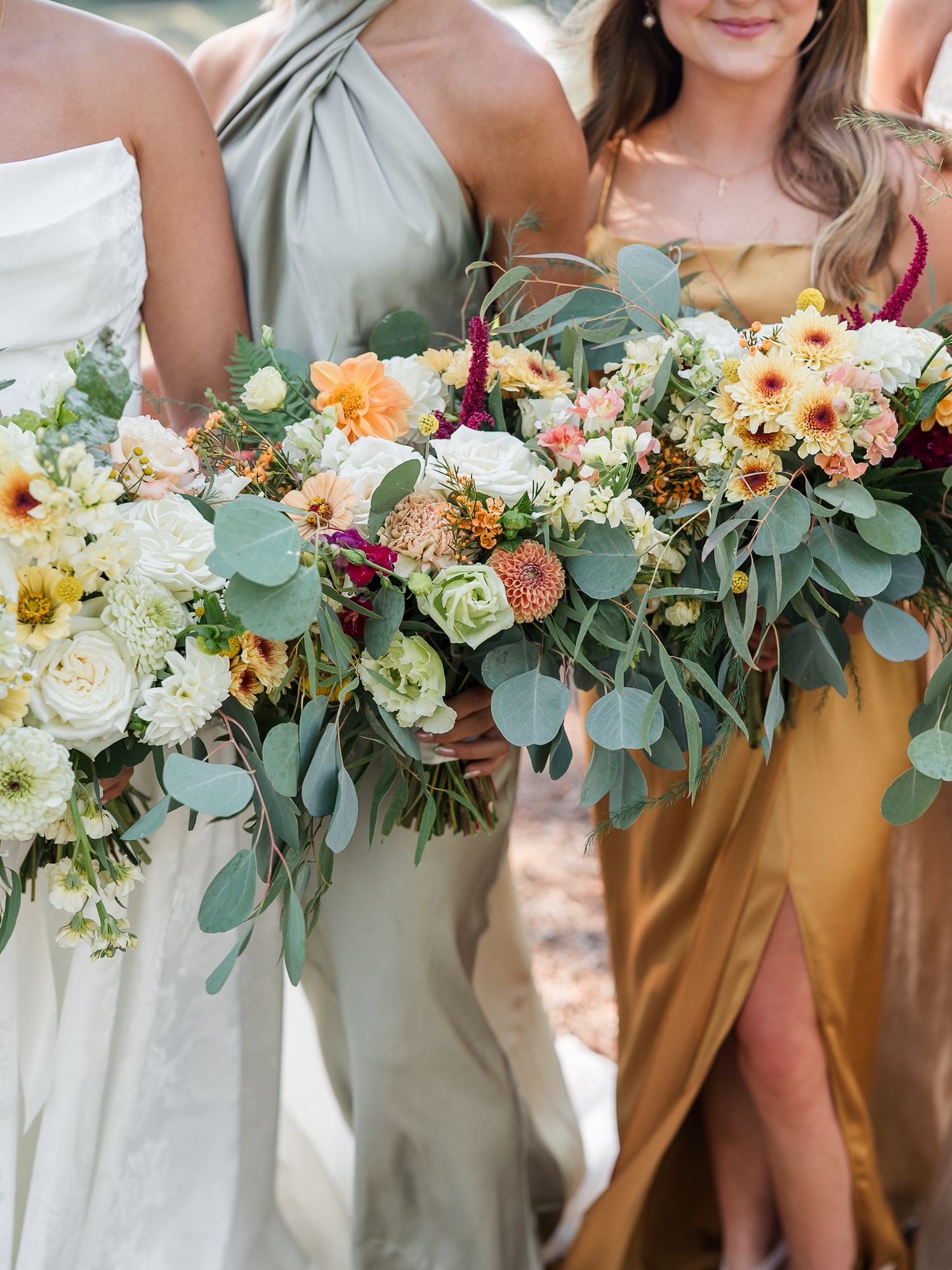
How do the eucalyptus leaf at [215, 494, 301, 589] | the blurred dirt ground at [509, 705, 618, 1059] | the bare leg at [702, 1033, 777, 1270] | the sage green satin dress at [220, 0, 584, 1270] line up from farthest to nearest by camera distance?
the blurred dirt ground at [509, 705, 618, 1059] < the bare leg at [702, 1033, 777, 1270] < the sage green satin dress at [220, 0, 584, 1270] < the eucalyptus leaf at [215, 494, 301, 589]

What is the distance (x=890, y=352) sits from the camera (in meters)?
1.28

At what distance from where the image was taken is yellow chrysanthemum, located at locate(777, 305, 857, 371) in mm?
1265

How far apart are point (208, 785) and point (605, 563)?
19.7 inches

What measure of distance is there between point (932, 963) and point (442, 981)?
3.36ft

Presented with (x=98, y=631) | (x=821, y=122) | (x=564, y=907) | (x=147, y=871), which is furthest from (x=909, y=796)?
(x=564, y=907)

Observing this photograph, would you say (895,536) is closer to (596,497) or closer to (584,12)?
(596,497)

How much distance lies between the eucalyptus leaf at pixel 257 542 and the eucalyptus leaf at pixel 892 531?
2.16 feet

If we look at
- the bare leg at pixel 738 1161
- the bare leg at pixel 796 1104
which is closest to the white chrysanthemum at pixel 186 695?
the bare leg at pixel 796 1104

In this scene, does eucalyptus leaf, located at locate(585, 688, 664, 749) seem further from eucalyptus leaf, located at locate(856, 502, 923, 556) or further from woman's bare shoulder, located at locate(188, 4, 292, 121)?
woman's bare shoulder, located at locate(188, 4, 292, 121)

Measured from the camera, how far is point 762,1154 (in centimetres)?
212

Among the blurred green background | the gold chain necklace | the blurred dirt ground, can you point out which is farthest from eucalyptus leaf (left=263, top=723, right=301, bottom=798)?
the blurred green background

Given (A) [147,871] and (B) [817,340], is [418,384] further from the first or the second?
(A) [147,871]

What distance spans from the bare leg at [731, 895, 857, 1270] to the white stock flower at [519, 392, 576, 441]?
37.4 inches

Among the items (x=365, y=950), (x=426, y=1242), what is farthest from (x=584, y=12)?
(x=426, y=1242)
